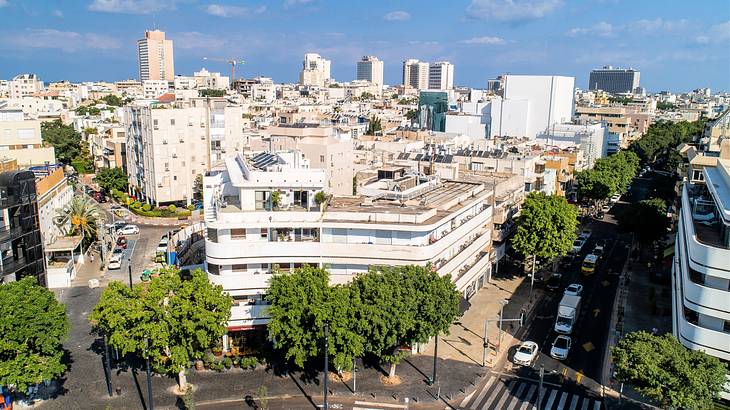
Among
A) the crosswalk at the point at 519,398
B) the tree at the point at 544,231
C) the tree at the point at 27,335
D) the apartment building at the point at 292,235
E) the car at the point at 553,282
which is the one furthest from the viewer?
the car at the point at 553,282

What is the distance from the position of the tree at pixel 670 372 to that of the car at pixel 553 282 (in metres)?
27.7

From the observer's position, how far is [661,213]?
74750 mm

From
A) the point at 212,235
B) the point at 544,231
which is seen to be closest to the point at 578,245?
the point at 544,231

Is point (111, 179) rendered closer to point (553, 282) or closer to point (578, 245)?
point (553, 282)

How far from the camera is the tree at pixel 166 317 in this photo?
127ft

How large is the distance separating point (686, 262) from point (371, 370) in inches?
992

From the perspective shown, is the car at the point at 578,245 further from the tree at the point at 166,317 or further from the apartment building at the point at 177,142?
the apartment building at the point at 177,142

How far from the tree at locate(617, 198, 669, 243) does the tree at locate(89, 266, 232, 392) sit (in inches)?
2229

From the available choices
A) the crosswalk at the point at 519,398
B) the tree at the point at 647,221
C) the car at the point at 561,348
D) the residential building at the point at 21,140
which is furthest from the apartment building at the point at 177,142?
the crosswalk at the point at 519,398

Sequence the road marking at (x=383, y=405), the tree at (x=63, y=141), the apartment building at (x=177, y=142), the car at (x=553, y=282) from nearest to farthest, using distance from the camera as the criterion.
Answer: the road marking at (x=383, y=405) < the car at (x=553, y=282) < the apartment building at (x=177, y=142) < the tree at (x=63, y=141)

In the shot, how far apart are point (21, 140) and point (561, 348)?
81149mm

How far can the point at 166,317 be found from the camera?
39.2 meters

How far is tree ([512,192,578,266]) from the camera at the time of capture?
→ 2539 inches

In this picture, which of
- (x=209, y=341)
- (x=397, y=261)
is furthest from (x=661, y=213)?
(x=209, y=341)
